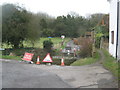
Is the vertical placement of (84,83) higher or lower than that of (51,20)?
lower

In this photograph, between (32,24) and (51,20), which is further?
(51,20)

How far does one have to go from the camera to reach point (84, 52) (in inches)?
583

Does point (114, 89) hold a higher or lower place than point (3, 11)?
lower

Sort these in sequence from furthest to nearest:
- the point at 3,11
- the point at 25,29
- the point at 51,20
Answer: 1. the point at 51,20
2. the point at 25,29
3. the point at 3,11

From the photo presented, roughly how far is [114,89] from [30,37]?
16.7 meters

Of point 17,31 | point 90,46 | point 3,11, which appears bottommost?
point 90,46

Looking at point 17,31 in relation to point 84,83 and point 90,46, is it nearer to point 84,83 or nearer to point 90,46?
point 90,46

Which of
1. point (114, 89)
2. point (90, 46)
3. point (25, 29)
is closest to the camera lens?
point (114, 89)

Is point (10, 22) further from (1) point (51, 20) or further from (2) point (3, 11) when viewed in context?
(1) point (51, 20)

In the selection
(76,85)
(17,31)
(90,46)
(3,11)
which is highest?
(3,11)

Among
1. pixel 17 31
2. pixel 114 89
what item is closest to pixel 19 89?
pixel 114 89

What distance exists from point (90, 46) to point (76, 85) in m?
8.79

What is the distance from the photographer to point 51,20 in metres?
38.2

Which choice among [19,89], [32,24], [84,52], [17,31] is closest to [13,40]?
[17,31]
